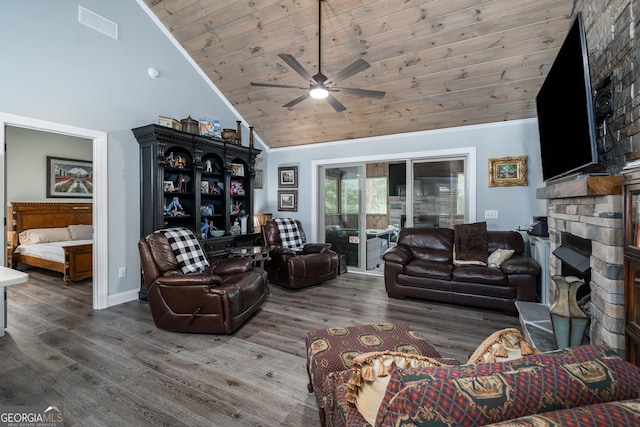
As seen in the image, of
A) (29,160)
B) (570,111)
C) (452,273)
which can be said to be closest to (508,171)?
(452,273)

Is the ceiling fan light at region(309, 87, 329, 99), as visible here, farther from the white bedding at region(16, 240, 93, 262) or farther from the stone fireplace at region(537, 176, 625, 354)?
the white bedding at region(16, 240, 93, 262)

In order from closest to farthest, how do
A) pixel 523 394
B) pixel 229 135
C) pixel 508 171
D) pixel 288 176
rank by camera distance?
1. pixel 523 394
2. pixel 508 171
3. pixel 229 135
4. pixel 288 176

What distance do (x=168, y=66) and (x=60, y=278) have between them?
389cm

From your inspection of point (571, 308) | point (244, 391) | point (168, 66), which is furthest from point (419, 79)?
point (244, 391)

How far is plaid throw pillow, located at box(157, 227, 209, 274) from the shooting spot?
320 cm

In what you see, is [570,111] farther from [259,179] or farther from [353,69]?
[259,179]

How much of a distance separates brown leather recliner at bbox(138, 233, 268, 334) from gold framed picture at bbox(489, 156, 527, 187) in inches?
146

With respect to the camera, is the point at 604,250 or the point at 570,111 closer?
the point at 604,250

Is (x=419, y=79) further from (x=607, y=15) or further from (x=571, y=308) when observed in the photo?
(x=571, y=308)

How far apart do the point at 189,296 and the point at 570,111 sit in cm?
346

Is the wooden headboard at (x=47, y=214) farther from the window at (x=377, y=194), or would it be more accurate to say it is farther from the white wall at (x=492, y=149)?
the window at (x=377, y=194)

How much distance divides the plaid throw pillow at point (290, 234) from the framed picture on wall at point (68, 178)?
4414 mm

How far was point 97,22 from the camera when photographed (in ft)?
11.3

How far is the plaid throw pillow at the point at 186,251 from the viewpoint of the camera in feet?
10.5
